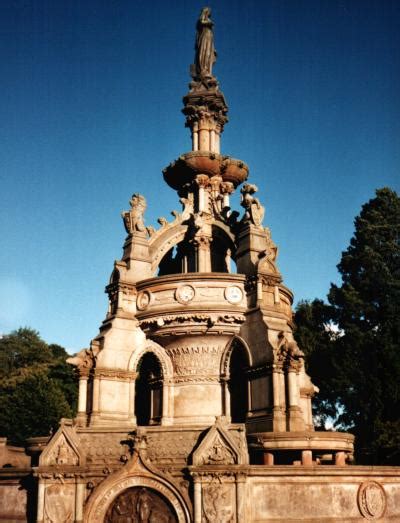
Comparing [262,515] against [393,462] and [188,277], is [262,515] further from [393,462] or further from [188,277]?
[393,462]

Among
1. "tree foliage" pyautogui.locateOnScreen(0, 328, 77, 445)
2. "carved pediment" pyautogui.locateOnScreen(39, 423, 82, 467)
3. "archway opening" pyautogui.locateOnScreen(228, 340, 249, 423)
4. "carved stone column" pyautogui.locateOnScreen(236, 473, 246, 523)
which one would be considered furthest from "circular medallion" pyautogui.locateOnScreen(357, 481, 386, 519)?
"tree foliage" pyautogui.locateOnScreen(0, 328, 77, 445)

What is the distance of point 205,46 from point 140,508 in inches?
942

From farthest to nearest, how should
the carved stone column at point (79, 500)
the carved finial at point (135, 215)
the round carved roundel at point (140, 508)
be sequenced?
the carved finial at point (135, 215) < the carved stone column at point (79, 500) < the round carved roundel at point (140, 508)

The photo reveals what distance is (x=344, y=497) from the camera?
15594 mm

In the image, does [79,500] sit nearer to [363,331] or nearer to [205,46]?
[205,46]

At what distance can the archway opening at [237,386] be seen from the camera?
76.8ft

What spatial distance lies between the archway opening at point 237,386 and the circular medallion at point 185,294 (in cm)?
229

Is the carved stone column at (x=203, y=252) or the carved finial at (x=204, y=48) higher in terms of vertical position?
the carved finial at (x=204, y=48)

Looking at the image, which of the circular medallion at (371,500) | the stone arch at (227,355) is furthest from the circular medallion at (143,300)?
the circular medallion at (371,500)

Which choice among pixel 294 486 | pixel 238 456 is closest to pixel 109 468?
pixel 238 456

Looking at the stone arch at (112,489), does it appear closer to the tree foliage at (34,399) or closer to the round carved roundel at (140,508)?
the round carved roundel at (140,508)

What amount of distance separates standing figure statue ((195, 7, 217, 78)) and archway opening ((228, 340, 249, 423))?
1459 centimetres

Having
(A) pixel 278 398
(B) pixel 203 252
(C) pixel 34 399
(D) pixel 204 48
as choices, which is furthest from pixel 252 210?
(C) pixel 34 399

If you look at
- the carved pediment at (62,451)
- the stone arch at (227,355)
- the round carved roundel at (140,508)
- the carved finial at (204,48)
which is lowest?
the round carved roundel at (140,508)
